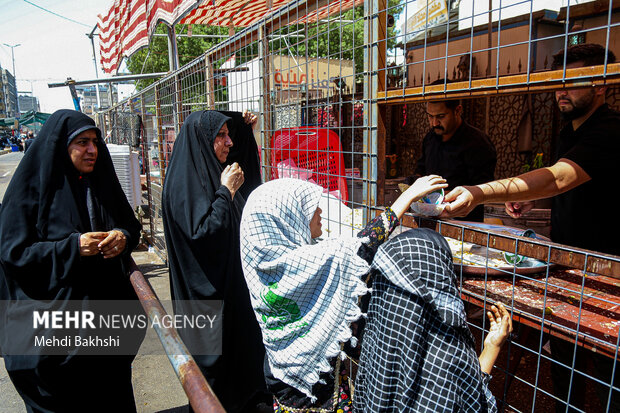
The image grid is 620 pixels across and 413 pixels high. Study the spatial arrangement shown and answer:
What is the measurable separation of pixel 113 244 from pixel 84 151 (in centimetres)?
57

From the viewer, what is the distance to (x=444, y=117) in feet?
9.94

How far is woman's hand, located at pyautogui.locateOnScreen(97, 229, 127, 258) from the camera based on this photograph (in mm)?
2279

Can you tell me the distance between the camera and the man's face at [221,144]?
2.72 meters

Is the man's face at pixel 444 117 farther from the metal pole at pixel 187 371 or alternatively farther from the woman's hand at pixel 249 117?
the metal pole at pixel 187 371

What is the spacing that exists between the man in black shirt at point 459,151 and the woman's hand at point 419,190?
1394mm

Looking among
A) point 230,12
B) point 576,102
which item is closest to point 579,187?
point 576,102

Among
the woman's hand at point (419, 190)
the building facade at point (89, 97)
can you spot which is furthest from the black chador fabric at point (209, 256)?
the building facade at point (89, 97)

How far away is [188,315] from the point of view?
2.63 meters

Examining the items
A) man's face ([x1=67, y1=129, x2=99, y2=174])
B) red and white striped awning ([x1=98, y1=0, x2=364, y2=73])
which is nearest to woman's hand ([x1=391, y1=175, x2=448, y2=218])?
man's face ([x1=67, y1=129, x2=99, y2=174])

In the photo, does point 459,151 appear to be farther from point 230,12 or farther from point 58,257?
point 230,12

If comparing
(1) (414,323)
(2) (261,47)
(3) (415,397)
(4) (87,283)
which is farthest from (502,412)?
(2) (261,47)

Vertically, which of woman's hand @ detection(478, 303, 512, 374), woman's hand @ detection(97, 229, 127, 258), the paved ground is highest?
woman's hand @ detection(97, 229, 127, 258)

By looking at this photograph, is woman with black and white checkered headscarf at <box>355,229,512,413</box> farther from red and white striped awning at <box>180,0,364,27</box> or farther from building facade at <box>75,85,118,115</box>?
building facade at <box>75,85,118,115</box>

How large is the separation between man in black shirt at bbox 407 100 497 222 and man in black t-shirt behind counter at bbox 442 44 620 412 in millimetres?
775
